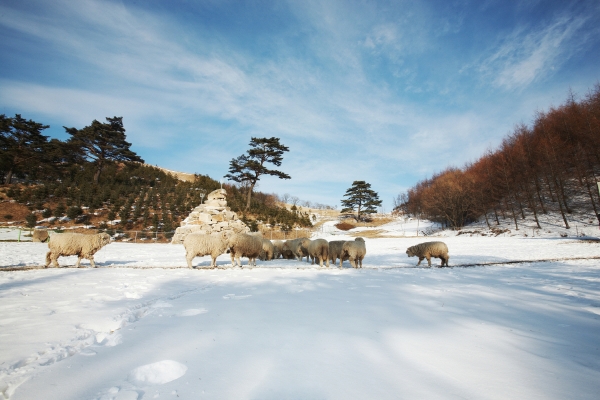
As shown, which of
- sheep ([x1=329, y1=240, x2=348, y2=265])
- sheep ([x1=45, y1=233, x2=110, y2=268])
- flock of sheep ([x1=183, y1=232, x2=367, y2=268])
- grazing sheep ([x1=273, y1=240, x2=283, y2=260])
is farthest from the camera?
grazing sheep ([x1=273, y1=240, x2=283, y2=260])

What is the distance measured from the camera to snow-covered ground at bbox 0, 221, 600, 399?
2074 millimetres

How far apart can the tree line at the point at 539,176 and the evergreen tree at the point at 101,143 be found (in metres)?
47.6

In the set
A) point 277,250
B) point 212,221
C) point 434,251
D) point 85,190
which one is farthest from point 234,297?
point 85,190

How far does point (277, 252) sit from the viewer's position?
55.8ft

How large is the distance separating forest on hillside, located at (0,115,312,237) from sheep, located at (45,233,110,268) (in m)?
15.9

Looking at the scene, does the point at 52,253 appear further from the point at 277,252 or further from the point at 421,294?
the point at 421,294

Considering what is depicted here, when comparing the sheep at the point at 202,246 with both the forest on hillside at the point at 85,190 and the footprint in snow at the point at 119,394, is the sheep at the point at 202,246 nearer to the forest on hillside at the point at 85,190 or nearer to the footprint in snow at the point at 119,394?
the footprint in snow at the point at 119,394

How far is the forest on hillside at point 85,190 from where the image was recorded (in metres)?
25.2

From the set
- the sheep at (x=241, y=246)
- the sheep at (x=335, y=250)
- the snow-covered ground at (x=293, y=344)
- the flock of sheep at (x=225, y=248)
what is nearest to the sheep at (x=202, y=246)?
the flock of sheep at (x=225, y=248)

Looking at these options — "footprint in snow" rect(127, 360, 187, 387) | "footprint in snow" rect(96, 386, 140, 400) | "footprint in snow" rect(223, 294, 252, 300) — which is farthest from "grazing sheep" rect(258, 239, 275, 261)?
"footprint in snow" rect(96, 386, 140, 400)

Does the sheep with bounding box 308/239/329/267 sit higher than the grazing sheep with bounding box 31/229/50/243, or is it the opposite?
the grazing sheep with bounding box 31/229/50/243

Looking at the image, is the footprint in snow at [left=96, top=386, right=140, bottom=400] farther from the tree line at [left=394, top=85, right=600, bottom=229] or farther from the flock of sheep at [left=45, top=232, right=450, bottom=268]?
the tree line at [left=394, top=85, right=600, bottom=229]

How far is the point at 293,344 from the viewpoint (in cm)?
290

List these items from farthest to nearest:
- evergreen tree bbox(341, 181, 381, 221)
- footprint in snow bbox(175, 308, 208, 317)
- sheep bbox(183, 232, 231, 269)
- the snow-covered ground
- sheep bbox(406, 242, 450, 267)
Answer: evergreen tree bbox(341, 181, 381, 221), sheep bbox(406, 242, 450, 267), sheep bbox(183, 232, 231, 269), footprint in snow bbox(175, 308, 208, 317), the snow-covered ground
